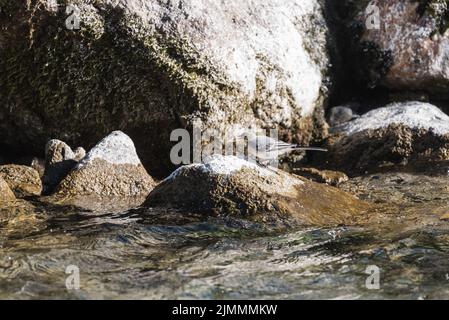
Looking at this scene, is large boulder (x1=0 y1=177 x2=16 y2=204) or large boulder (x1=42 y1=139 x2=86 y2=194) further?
large boulder (x1=42 y1=139 x2=86 y2=194)

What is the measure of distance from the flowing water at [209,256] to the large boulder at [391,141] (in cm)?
203

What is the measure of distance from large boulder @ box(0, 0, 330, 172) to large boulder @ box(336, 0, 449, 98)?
2222 mm

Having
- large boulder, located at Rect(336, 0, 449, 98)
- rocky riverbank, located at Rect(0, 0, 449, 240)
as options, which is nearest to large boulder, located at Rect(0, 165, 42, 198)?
rocky riverbank, located at Rect(0, 0, 449, 240)

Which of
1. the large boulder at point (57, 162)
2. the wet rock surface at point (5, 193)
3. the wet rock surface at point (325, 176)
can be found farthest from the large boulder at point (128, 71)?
the wet rock surface at point (5, 193)

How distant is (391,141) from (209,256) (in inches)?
178

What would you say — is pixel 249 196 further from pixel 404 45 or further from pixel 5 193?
pixel 404 45

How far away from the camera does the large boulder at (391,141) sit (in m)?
9.39

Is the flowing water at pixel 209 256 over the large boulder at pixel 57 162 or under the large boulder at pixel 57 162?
under

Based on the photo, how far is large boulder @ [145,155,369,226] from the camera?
6852 millimetres

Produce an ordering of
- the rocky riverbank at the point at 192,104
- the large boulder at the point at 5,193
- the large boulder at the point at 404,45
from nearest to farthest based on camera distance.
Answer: the large boulder at the point at 5,193, the rocky riverbank at the point at 192,104, the large boulder at the point at 404,45

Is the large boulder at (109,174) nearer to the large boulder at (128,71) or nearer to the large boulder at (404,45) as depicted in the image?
the large boulder at (128,71)

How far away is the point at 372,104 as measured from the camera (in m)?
11.1

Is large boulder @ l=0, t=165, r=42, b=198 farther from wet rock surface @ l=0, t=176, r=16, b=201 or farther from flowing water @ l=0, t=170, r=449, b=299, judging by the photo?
flowing water @ l=0, t=170, r=449, b=299
